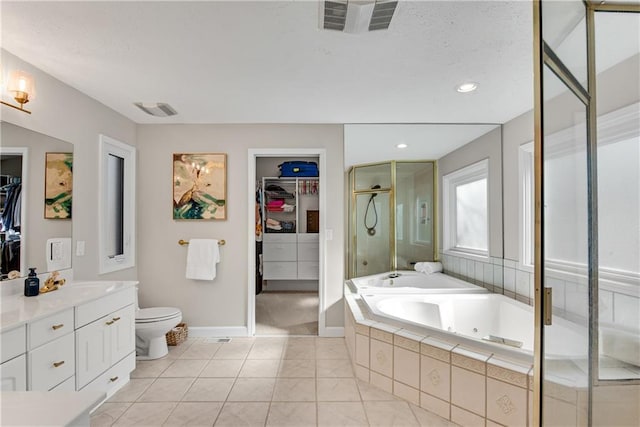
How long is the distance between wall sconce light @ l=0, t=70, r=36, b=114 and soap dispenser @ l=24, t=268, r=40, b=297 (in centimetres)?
100

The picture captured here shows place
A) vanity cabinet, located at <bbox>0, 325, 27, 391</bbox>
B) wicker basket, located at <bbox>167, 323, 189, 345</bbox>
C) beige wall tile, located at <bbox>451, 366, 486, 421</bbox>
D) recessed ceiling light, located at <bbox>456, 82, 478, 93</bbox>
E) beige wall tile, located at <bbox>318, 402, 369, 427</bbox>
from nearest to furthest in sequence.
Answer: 1. vanity cabinet, located at <bbox>0, 325, 27, 391</bbox>
2. beige wall tile, located at <bbox>451, 366, 486, 421</bbox>
3. beige wall tile, located at <bbox>318, 402, 369, 427</bbox>
4. recessed ceiling light, located at <bbox>456, 82, 478, 93</bbox>
5. wicker basket, located at <bbox>167, 323, 189, 345</bbox>

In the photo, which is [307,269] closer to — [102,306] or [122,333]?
[122,333]

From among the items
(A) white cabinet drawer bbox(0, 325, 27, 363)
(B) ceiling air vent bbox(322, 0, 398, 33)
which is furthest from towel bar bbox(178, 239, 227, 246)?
(B) ceiling air vent bbox(322, 0, 398, 33)

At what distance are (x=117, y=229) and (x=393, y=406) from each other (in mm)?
2795

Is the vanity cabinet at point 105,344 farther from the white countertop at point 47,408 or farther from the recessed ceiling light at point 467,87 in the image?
the recessed ceiling light at point 467,87

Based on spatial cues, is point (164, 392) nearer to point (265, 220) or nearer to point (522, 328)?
point (522, 328)

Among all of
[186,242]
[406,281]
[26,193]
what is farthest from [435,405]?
[26,193]

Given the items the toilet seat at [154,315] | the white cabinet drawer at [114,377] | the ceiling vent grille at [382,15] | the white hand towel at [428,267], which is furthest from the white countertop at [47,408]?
the white hand towel at [428,267]

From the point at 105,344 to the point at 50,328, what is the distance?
20.2 inches

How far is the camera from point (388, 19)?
1.67 meters

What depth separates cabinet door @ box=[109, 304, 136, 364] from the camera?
2.21m

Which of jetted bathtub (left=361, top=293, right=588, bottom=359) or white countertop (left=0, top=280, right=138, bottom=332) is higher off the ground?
white countertop (left=0, top=280, right=138, bottom=332)

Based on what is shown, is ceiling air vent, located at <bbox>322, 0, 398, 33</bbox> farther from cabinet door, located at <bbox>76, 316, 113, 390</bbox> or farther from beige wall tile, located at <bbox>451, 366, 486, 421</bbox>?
cabinet door, located at <bbox>76, 316, 113, 390</bbox>

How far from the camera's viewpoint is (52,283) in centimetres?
216
